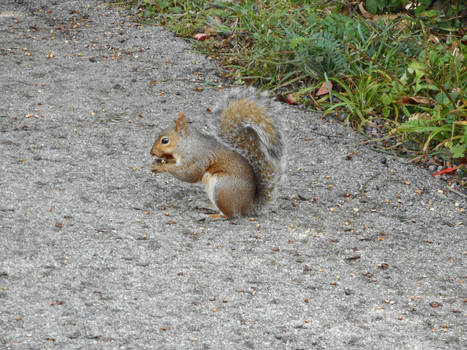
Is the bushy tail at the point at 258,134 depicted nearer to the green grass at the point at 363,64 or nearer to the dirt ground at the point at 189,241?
the dirt ground at the point at 189,241

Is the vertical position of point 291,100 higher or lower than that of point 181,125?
lower

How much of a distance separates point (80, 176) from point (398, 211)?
173cm

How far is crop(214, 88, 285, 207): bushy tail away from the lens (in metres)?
3.26

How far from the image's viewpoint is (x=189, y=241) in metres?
3.05

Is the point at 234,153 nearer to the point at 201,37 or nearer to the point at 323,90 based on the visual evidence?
the point at 323,90

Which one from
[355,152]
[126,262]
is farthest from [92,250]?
[355,152]

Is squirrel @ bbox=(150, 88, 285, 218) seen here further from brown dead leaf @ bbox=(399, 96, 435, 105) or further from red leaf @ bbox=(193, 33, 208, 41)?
red leaf @ bbox=(193, 33, 208, 41)

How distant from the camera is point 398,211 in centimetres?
366

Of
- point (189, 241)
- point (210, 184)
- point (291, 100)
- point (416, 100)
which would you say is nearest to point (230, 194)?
point (210, 184)

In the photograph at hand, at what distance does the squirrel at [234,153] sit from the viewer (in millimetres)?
3244

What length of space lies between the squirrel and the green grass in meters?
1.26

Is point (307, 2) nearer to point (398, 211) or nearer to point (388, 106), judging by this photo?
point (388, 106)

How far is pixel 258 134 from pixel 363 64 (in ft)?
6.04

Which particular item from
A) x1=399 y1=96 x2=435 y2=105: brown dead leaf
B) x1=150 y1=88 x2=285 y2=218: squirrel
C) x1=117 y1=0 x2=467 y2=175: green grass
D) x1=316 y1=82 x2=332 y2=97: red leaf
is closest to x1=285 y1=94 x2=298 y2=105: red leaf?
x1=117 y1=0 x2=467 y2=175: green grass
